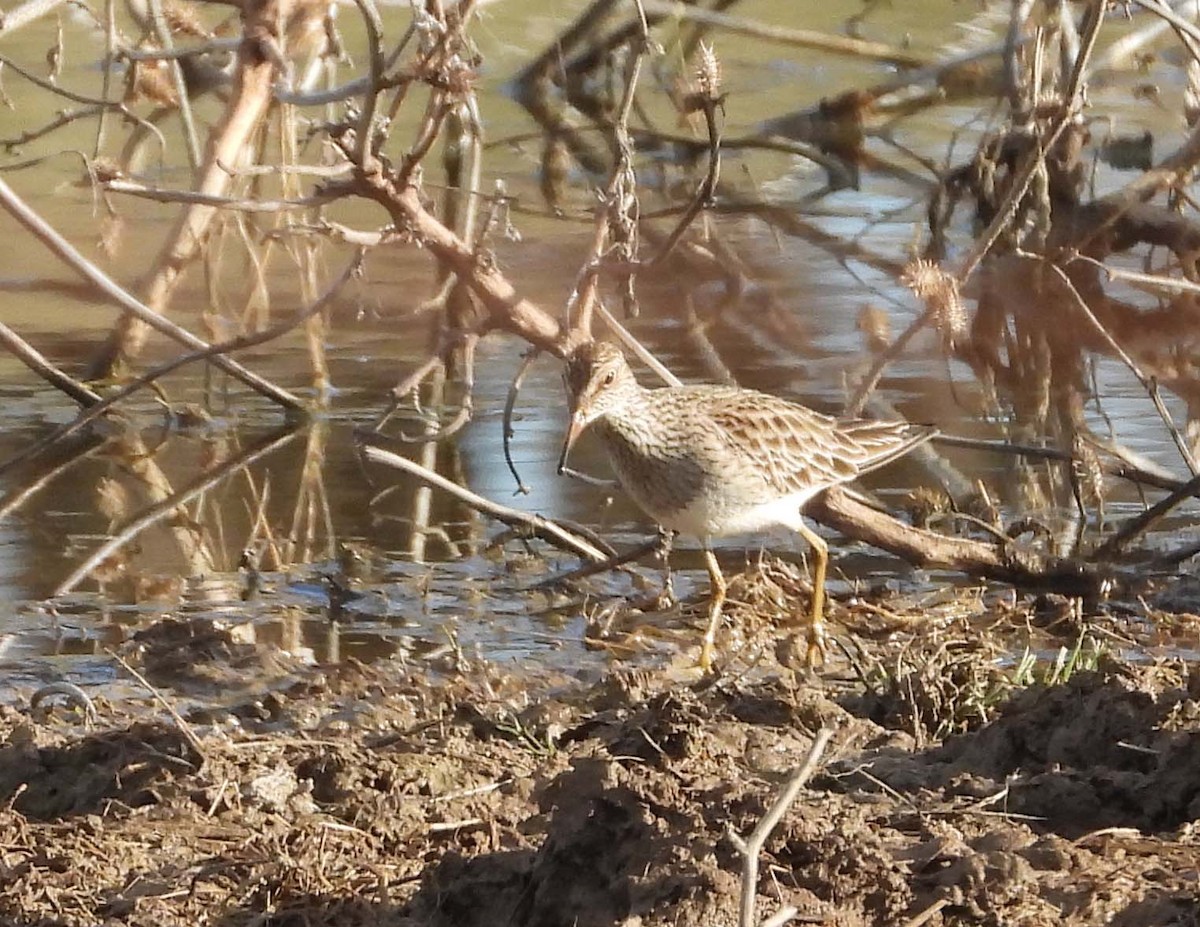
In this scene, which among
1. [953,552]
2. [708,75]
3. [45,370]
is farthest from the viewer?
[45,370]

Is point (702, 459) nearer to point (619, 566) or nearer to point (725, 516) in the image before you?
point (725, 516)

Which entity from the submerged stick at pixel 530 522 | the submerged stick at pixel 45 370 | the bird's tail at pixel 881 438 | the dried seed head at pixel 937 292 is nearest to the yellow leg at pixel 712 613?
the submerged stick at pixel 530 522

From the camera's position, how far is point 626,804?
3.68m

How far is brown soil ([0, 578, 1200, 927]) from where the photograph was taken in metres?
3.57

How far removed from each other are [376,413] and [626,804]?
4981mm

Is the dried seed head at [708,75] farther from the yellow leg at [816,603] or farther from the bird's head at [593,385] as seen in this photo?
the yellow leg at [816,603]

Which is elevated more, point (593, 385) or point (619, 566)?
point (593, 385)

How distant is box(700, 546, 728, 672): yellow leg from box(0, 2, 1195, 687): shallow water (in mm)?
335

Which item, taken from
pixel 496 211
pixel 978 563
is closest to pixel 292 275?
pixel 496 211

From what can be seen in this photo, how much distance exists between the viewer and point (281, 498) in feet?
24.6

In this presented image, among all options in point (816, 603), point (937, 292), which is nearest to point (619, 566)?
point (816, 603)

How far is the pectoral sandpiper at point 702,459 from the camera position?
20.1ft

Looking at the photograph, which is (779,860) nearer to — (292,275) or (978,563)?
(978,563)

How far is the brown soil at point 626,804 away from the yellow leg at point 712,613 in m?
0.51
